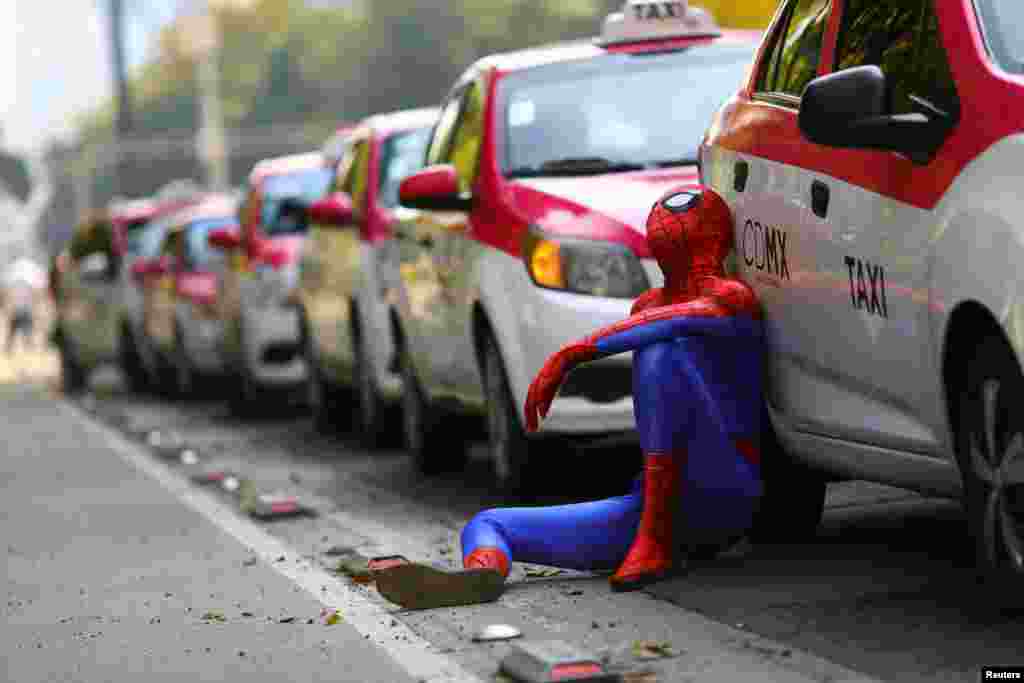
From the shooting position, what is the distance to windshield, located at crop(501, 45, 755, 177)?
35.2ft

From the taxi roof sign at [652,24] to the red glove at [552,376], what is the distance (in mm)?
3959

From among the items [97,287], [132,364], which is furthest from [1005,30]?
[97,287]

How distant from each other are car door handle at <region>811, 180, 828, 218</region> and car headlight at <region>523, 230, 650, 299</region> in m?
2.42

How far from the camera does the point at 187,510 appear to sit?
12.0 m

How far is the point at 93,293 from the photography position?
2772cm

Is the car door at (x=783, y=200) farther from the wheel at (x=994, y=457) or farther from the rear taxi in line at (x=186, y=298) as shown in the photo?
the rear taxi in line at (x=186, y=298)

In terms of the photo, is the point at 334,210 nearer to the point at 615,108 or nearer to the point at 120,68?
the point at 615,108

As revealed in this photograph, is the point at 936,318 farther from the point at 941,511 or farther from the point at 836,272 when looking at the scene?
the point at 941,511

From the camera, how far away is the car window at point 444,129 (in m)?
11.8

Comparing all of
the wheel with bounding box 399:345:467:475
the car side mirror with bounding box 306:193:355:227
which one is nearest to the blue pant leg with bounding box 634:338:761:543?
the wheel with bounding box 399:345:467:475

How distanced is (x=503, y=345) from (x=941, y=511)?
6.12ft

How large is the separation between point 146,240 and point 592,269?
1790 centimetres

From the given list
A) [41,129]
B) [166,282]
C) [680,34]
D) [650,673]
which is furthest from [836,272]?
[41,129]

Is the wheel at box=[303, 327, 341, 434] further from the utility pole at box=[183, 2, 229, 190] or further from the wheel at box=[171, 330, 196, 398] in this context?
the utility pole at box=[183, 2, 229, 190]
